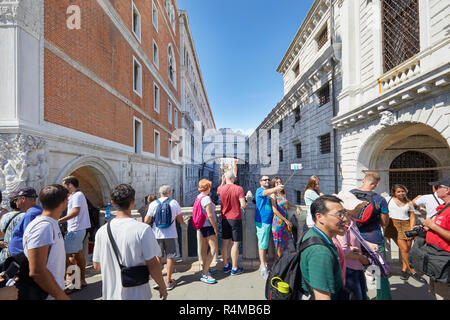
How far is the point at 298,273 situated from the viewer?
4.90ft

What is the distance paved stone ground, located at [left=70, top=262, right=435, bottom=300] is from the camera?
286 cm

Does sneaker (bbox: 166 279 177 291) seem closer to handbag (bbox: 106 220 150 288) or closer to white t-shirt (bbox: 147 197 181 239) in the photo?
white t-shirt (bbox: 147 197 181 239)

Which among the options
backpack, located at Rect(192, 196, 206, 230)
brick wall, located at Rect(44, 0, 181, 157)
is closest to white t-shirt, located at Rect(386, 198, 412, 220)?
backpack, located at Rect(192, 196, 206, 230)

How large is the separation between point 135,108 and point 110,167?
13.6ft

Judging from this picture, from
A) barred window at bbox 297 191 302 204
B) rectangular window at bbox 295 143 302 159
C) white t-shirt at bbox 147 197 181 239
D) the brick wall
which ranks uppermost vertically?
the brick wall

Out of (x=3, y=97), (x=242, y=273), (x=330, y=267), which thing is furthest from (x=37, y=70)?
(x=330, y=267)

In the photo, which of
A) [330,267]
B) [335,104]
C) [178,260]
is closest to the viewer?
[330,267]

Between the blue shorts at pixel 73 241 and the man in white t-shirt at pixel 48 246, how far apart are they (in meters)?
1.43

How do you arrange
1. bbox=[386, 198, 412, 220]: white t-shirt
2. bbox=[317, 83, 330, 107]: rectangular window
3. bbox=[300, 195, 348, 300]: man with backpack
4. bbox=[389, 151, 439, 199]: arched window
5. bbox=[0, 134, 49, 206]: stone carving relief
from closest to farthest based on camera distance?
1. bbox=[300, 195, 348, 300]: man with backpack
2. bbox=[386, 198, 412, 220]: white t-shirt
3. bbox=[0, 134, 49, 206]: stone carving relief
4. bbox=[389, 151, 439, 199]: arched window
5. bbox=[317, 83, 330, 107]: rectangular window

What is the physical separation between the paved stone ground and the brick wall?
4.79m

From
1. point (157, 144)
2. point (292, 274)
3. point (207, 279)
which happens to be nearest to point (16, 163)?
point (207, 279)

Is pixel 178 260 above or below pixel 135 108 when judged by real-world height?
below

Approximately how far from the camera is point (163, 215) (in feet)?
9.92
